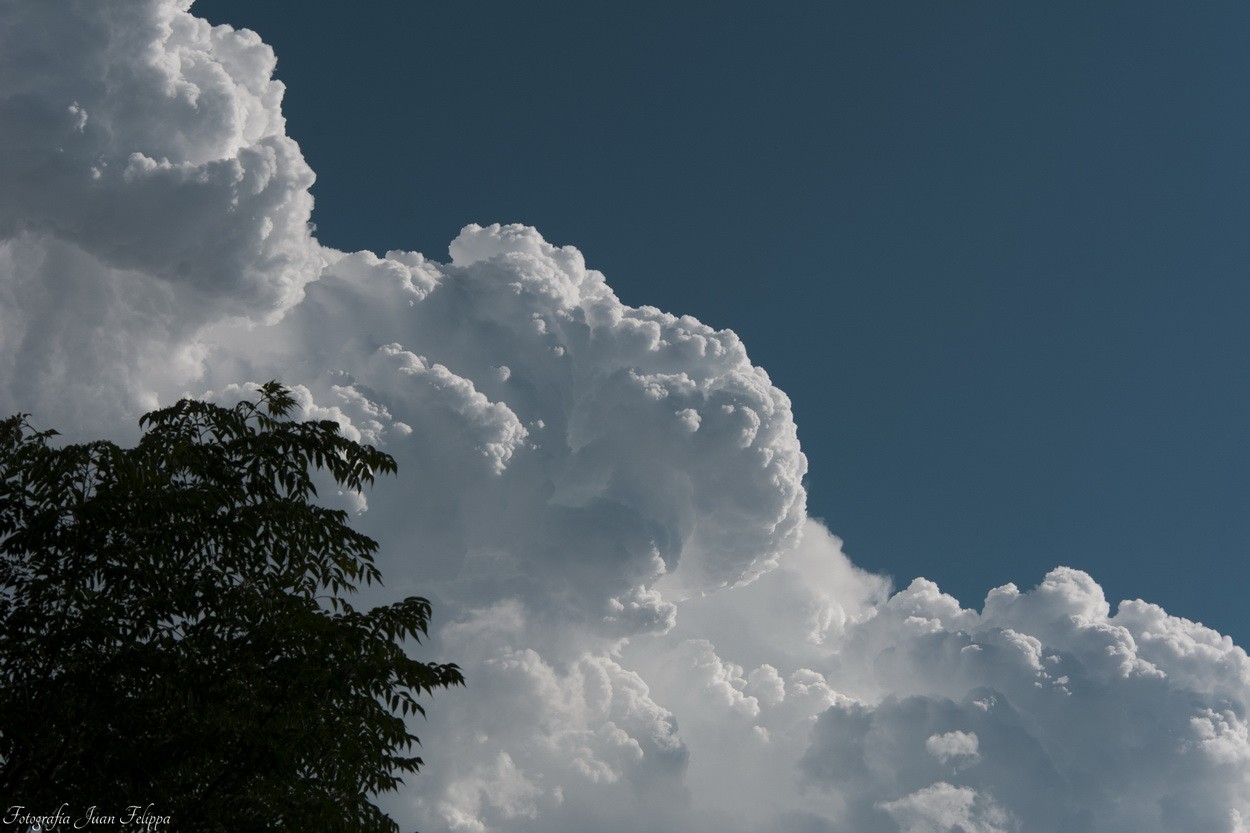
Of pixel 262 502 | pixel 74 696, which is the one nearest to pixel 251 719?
pixel 74 696

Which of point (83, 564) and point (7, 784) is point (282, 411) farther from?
point (7, 784)

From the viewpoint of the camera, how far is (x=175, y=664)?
1176 centimetres

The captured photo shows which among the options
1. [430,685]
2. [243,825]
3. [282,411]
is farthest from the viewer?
[282,411]

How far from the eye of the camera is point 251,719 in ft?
37.9

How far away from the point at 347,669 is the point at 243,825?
1.81 metres

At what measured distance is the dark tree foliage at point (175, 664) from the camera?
11.3 meters

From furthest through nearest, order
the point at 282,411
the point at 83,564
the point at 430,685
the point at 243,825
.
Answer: the point at 282,411 < the point at 430,685 < the point at 83,564 < the point at 243,825

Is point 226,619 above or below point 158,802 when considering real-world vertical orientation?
above

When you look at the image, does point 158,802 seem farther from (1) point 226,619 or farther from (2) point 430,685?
(2) point 430,685

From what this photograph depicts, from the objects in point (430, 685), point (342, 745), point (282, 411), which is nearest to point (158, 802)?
point (342, 745)

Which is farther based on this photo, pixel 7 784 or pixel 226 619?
pixel 226 619

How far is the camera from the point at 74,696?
1134 cm

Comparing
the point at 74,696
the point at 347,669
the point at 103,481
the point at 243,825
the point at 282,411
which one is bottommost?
the point at 243,825

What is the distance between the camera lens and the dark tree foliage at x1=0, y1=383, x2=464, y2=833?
11258 mm
